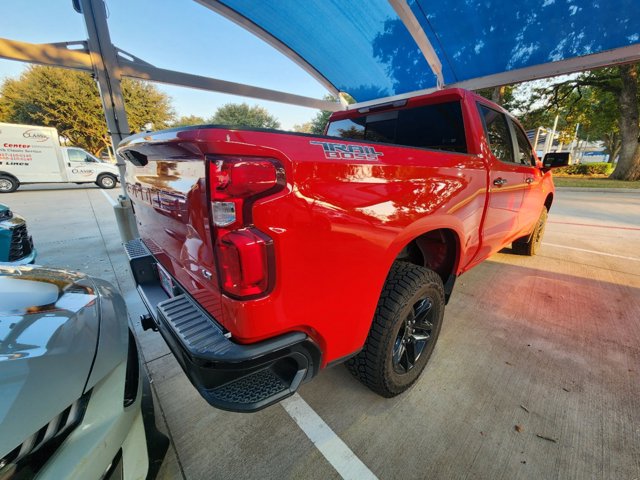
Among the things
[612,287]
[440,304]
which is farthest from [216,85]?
[612,287]

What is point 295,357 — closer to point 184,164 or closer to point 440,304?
point 184,164

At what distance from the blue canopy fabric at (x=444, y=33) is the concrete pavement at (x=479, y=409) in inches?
154

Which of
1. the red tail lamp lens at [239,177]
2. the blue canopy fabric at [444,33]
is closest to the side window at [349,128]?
the red tail lamp lens at [239,177]

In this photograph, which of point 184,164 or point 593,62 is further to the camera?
point 593,62

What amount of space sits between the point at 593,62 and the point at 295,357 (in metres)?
6.48

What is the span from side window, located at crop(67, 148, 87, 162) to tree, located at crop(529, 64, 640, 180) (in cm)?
2628

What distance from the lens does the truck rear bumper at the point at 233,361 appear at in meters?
1.13

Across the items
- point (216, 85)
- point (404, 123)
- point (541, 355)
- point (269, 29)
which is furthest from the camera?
point (269, 29)

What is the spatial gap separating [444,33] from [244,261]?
6025 millimetres

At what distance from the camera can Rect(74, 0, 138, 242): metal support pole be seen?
3.63m

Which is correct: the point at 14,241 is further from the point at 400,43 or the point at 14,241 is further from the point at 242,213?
the point at 400,43

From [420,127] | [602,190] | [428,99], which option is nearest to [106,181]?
[420,127]

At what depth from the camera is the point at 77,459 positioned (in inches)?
36.2

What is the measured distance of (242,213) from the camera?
105 cm
